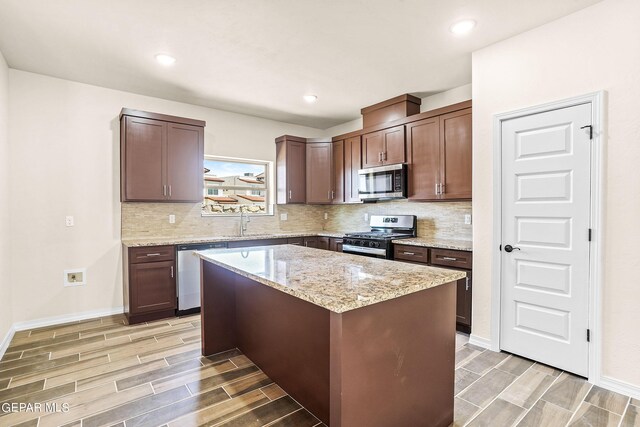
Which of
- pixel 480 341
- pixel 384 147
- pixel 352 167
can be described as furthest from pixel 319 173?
pixel 480 341

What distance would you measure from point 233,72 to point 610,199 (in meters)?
3.41

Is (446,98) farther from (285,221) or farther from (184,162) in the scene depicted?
(184,162)

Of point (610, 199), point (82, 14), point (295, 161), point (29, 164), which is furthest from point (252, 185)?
point (610, 199)

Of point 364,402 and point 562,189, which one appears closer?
point 364,402

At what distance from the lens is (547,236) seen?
99.5 inches

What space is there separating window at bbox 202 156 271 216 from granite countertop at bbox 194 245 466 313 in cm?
231

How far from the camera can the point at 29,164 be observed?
3404mm

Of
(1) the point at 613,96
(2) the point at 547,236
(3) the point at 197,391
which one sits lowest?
(3) the point at 197,391

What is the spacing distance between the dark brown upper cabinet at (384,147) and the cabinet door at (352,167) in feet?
0.39

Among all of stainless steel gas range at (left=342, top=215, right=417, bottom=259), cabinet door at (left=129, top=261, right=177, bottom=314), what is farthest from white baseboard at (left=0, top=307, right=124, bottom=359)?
stainless steel gas range at (left=342, top=215, right=417, bottom=259)

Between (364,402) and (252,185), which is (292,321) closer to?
(364,402)

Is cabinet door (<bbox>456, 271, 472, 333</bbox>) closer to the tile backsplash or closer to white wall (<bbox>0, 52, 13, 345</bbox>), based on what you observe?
the tile backsplash

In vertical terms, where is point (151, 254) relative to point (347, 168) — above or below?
below

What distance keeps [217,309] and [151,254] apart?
4.27ft
